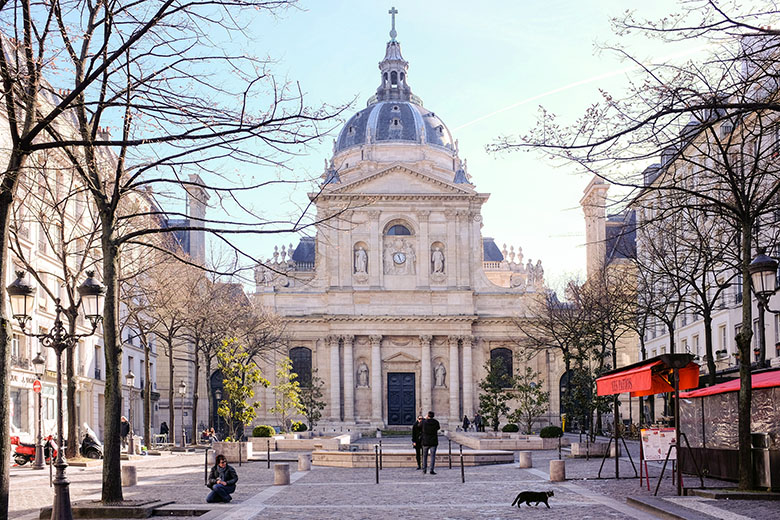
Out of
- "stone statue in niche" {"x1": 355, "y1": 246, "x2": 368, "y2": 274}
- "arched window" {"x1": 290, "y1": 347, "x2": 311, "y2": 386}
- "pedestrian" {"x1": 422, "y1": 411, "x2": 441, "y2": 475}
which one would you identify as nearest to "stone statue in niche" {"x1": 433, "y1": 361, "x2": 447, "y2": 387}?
"stone statue in niche" {"x1": 355, "y1": 246, "x2": 368, "y2": 274}

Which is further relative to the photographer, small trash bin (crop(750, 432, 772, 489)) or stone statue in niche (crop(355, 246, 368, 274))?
stone statue in niche (crop(355, 246, 368, 274))

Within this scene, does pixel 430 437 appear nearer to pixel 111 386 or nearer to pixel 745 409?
pixel 745 409

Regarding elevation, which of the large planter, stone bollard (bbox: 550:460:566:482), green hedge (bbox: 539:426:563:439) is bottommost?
green hedge (bbox: 539:426:563:439)

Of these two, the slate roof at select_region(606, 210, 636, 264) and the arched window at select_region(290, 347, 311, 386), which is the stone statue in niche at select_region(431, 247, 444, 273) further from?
the slate roof at select_region(606, 210, 636, 264)

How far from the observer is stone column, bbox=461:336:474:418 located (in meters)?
73.3

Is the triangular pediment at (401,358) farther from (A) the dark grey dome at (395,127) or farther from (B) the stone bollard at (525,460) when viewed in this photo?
(B) the stone bollard at (525,460)

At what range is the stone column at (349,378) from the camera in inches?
2889

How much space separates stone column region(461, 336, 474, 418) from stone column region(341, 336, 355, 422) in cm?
824

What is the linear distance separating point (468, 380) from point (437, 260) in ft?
30.2

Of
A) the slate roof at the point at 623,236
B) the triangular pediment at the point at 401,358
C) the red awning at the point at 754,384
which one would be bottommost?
the triangular pediment at the point at 401,358

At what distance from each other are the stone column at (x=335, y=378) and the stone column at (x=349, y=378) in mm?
524

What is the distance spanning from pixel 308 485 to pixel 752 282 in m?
11.9

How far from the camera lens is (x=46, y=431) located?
44.7 m

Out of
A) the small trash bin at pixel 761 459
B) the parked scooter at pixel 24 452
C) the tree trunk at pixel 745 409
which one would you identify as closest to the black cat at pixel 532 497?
the tree trunk at pixel 745 409
